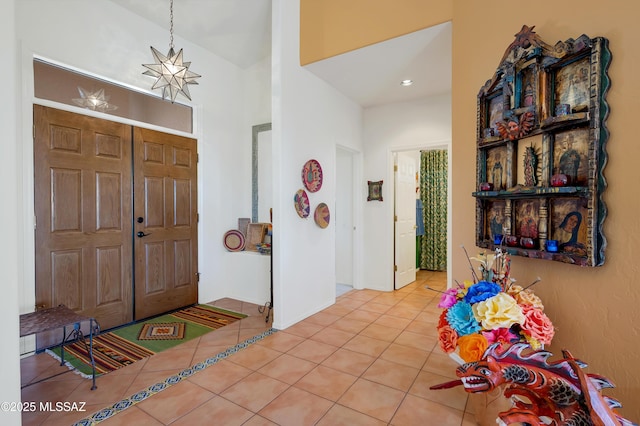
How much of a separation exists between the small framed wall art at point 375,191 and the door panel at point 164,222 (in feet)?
8.25

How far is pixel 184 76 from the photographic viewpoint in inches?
111

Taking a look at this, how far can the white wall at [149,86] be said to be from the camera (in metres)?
2.61

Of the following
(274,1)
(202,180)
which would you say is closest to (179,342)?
(202,180)

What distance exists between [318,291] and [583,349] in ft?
8.59

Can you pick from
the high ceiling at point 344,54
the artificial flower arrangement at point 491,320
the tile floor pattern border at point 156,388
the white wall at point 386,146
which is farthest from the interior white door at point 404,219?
the artificial flower arrangement at point 491,320

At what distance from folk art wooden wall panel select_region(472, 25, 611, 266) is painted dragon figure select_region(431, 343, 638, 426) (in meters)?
0.66

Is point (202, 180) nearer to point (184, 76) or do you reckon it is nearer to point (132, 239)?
point (132, 239)

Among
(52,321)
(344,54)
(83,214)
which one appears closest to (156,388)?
(52,321)

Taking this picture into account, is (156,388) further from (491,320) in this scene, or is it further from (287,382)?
(491,320)

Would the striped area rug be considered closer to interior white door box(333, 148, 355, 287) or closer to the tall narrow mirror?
the tall narrow mirror

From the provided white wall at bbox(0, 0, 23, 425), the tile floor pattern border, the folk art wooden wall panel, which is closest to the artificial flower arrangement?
the folk art wooden wall panel

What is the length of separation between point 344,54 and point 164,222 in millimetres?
2829

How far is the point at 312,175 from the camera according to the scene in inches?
143

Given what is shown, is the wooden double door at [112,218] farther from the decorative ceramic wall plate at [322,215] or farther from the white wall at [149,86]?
the decorative ceramic wall plate at [322,215]
